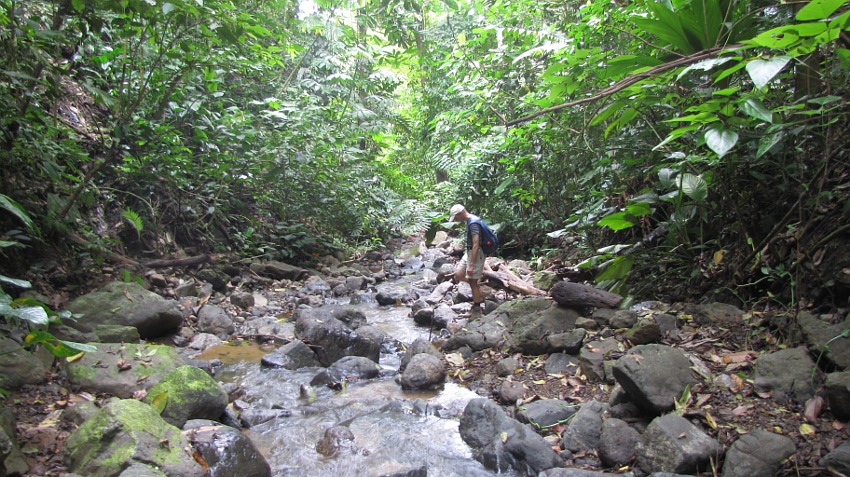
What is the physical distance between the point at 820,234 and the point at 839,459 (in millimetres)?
1679

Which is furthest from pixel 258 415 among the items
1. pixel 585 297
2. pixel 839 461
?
pixel 839 461

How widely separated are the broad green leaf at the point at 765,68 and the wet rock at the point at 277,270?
26.4 ft

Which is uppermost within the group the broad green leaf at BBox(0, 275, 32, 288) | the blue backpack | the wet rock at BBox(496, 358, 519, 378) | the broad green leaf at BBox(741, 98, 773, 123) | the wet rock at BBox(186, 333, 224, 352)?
the broad green leaf at BBox(741, 98, 773, 123)

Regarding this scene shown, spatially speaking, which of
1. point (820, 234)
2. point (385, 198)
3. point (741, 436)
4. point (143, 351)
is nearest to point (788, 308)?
point (820, 234)

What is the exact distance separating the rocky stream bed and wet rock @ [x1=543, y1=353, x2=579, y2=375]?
0.07 feet

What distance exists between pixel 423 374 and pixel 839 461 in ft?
9.88

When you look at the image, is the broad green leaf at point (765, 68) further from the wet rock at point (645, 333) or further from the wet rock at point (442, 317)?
the wet rock at point (442, 317)

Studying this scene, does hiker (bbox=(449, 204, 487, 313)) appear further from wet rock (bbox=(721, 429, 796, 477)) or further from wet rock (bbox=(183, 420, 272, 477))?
wet rock (bbox=(721, 429, 796, 477))

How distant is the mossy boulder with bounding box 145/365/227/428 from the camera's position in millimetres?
3301

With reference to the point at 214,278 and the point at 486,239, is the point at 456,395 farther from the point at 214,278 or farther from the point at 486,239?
the point at 214,278

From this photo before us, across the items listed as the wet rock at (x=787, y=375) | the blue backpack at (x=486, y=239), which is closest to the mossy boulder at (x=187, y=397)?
the wet rock at (x=787, y=375)

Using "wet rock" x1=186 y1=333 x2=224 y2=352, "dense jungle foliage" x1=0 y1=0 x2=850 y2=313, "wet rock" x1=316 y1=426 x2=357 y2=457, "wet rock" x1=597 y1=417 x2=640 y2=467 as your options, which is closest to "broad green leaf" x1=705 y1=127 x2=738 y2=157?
"dense jungle foliage" x1=0 y1=0 x2=850 y2=313

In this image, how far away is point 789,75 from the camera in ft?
11.3

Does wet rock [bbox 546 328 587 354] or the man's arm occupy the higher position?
the man's arm
